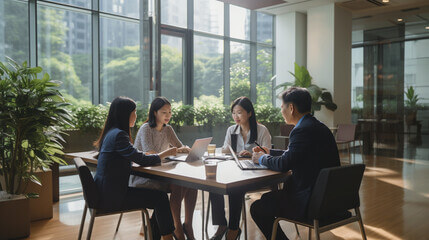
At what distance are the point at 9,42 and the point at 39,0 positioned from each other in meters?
0.93

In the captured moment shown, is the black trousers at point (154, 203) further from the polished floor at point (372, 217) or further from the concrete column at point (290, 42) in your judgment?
the concrete column at point (290, 42)

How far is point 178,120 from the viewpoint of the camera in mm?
7168

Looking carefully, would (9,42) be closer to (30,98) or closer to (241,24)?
(30,98)

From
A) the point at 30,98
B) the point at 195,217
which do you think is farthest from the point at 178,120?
the point at 30,98

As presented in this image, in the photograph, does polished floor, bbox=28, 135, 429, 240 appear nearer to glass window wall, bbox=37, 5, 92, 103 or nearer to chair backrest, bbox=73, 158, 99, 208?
chair backrest, bbox=73, 158, 99, 208

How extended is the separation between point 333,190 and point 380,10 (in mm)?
8673

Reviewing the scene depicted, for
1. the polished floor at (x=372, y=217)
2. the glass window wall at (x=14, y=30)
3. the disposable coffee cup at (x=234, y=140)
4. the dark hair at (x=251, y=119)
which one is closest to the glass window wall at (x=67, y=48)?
the glass window wall at (x=14, y=30)

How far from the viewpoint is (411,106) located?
29.9ft

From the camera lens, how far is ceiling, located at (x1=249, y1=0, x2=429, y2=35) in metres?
8.97

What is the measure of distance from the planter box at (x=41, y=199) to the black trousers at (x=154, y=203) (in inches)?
73.6

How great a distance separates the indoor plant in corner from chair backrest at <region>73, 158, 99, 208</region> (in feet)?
4.53

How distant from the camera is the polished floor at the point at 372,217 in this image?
373 cm

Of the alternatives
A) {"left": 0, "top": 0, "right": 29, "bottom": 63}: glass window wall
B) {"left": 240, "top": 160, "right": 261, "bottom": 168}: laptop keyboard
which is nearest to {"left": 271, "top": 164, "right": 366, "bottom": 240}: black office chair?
{"left": 240, "top": 160, "right": 261, "bottom": 168}: laptop keyboard

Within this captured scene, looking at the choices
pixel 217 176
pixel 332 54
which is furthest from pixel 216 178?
pixel 332 54
